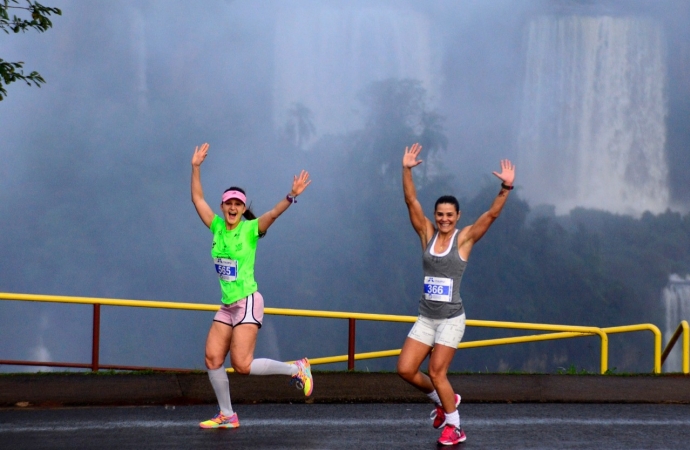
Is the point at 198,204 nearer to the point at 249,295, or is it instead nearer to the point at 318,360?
the point at 249,295

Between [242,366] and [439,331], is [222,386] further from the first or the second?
[439,331]

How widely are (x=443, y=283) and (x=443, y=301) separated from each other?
0.14 m

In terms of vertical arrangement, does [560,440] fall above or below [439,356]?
below

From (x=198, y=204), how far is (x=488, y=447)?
312 centimetres

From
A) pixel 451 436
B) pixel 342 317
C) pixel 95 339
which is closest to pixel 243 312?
pixel 451 436

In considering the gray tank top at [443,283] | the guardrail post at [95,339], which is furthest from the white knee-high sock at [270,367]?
the guardrail post at [95,339]

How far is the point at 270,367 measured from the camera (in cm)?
782

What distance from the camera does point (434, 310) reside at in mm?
7098

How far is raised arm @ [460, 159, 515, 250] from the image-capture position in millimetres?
7023

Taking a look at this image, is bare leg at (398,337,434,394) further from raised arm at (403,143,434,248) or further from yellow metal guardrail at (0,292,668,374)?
yellow metal guardrail at (0,292,668,374)

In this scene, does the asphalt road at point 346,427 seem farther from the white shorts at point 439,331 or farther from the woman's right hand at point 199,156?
the woman's right hand at point 199,156

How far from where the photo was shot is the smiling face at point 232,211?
7.55 meters

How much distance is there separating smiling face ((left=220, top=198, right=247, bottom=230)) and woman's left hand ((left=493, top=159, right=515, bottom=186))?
7.00ft

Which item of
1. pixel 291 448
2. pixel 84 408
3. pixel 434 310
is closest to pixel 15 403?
pixel 84 408
